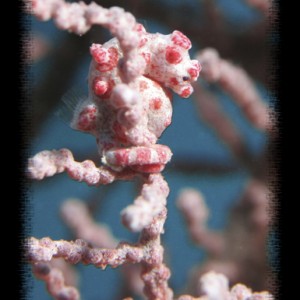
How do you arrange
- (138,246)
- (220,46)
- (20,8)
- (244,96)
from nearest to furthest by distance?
(138,246) → (20,8) → (244,96) → (220,46)

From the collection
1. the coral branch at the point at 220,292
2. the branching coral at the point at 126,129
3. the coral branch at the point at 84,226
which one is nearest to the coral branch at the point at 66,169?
the branching coral at the point at 126,129

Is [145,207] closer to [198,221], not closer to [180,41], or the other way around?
[180,41]

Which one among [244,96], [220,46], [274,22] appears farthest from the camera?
[220,46]

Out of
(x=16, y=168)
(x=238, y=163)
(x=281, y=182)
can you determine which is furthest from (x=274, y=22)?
(x=16, y=168)

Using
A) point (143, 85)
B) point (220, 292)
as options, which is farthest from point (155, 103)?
point (220, 292)

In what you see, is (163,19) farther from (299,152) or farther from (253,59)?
(299,152)
